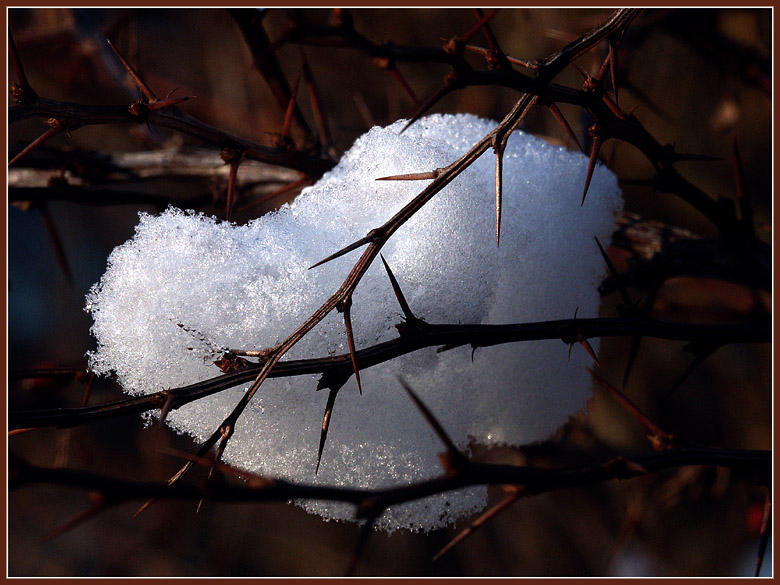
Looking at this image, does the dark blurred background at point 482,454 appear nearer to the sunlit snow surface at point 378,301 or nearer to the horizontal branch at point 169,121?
the horizontal branch at point 169,121

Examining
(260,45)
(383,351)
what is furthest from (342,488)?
(260,45)

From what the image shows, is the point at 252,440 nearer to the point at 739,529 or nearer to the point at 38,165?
the point at 38,165

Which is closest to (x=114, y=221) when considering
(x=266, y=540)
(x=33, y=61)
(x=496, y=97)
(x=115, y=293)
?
(x=33, y=61)

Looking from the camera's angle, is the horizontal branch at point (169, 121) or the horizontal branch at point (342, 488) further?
the horizontal branch at point (169, 121)

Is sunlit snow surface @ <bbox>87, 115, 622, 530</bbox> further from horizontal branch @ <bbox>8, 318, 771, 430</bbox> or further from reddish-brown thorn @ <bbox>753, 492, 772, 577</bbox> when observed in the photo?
reddish-brown thorn @ <bbox>753, 492, 772, 577</bbox>

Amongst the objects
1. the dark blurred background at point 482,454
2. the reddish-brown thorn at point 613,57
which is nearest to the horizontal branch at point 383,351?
the reddish-brown thorn at point 613,57

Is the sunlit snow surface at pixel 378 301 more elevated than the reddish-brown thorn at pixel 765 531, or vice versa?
the sunlit snow surface at pixel 378 301

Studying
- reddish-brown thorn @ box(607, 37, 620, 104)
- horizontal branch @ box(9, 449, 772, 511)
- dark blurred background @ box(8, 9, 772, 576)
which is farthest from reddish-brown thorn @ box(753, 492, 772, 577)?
dark blurred background @ box(8, 9, 772, 576)
